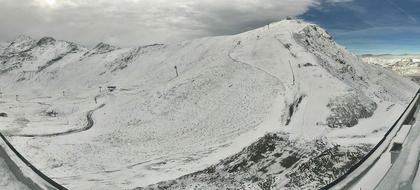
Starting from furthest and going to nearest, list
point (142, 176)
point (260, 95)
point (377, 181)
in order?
point (260, 95) → point (142, 176) → point (377, 181)

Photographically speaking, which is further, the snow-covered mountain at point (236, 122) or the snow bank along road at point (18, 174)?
the snow-covered mountain at point (236, 122)

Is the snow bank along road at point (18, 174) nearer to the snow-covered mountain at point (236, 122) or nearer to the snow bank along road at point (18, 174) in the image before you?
the snow bank along road at point (18, 174)

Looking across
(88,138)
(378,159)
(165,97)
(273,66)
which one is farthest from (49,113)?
(378,159)

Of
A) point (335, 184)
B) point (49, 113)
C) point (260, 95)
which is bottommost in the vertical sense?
point (49, 113)

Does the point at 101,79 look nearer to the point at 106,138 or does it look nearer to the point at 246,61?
the point at 246,61

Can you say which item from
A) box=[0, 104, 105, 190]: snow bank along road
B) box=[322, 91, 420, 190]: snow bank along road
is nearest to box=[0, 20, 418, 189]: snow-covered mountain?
box=[322, 91, 420, 190]: snow bank along road

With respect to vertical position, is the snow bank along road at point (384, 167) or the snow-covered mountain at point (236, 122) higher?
the snow bank along road at point (384, 167)

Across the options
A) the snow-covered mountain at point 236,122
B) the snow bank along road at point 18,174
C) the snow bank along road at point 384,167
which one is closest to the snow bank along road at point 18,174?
the snow bank along road at point 18,174
